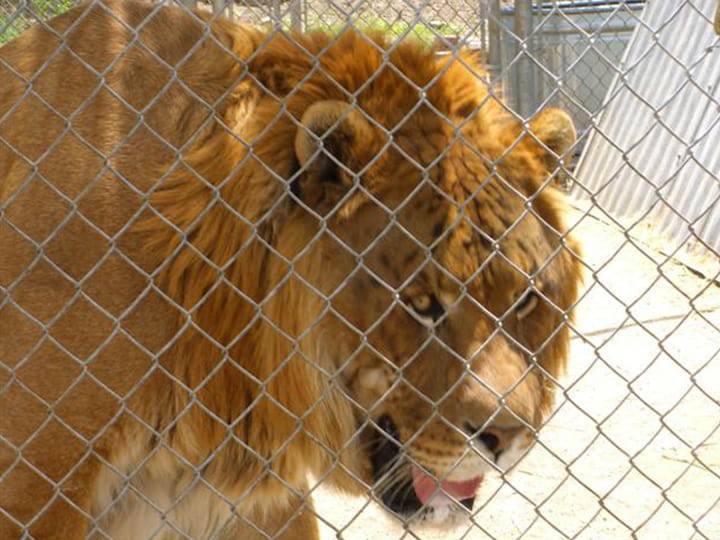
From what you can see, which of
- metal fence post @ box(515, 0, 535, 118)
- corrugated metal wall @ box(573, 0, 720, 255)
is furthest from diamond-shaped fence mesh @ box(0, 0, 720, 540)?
metal fence post @ box(515, 0, 535, 118)

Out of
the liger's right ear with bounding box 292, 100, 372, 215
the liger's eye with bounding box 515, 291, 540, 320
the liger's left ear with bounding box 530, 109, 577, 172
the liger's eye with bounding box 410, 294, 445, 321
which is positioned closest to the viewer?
Result: the liger's right ear with bounding box 292, 100, 372, 215

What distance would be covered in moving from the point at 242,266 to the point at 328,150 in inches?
15.8

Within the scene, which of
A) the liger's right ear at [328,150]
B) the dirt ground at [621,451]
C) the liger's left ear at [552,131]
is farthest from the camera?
the dirt ground at [621,451]

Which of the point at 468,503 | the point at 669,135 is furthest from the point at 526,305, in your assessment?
the point at 669,135

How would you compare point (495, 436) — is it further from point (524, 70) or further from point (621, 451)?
point (524, 70)

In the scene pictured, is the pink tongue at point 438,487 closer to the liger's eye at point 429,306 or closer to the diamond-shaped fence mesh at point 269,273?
the diamond-shaped fence mesh at point 269,273

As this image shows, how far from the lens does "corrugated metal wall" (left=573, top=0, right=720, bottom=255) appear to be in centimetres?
624

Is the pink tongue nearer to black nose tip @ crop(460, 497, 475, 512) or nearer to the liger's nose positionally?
black nose tip @ crop(460, 497, 475, 512)

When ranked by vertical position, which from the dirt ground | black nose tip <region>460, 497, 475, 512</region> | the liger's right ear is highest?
the liger's right ear

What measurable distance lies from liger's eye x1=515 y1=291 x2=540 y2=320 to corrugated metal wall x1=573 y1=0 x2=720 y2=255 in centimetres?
317

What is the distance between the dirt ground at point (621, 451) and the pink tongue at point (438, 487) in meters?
0.08

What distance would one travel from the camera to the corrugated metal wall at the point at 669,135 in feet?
20.5

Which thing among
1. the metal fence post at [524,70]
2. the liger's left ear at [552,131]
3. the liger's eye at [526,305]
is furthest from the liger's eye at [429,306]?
the metal fence post at [524,70]

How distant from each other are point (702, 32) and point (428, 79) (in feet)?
14.4
